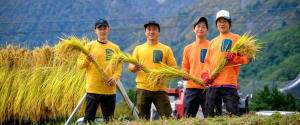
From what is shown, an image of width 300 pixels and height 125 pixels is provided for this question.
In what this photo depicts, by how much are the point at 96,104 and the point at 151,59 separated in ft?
3.38

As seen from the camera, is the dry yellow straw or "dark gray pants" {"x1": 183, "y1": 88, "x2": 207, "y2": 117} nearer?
the dry yellow straw

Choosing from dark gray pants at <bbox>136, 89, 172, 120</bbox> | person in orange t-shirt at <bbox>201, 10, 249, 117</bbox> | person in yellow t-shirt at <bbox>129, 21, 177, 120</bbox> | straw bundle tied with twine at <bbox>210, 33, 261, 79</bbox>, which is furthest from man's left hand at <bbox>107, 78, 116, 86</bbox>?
straw bundle tied with twine at <bbox>210, 33, 261, 79</bbox>

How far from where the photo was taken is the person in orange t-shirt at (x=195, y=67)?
479 cm

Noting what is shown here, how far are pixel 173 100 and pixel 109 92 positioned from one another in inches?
134

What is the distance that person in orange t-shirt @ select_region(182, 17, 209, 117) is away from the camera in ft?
15.7

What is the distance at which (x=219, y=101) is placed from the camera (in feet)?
14.1

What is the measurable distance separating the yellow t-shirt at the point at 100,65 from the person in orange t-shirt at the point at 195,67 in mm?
1069

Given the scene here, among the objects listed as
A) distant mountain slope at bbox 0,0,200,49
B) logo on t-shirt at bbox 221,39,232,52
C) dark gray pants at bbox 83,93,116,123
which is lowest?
dark gray pants at bbox 83,93,116,123

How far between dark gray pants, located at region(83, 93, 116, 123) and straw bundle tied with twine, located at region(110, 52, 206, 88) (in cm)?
49

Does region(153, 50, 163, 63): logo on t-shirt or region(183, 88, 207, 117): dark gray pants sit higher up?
region(153, 50, 163, 63): logo on t-shirt

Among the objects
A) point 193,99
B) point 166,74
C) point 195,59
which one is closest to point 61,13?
point 195,59

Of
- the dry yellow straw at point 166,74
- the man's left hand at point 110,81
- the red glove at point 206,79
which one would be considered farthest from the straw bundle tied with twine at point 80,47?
the red glove at point 206,79

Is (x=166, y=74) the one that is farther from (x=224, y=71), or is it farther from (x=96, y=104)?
(x=96, y=104)

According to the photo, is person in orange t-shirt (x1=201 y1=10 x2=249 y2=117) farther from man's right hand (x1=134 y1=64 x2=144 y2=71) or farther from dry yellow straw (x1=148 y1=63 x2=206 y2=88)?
man's right hand (x1=134 y1=64 x2=144 y2=71)
